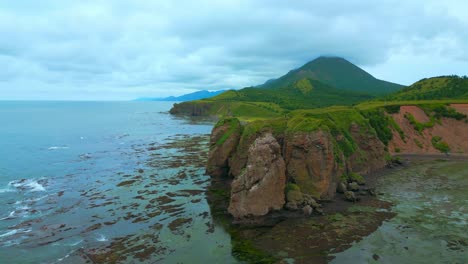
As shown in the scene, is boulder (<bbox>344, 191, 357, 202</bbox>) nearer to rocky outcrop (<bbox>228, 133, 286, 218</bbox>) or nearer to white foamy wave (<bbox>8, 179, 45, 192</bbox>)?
rocky outcrop (<bbox>228, 133, 286, 218</bbox>)

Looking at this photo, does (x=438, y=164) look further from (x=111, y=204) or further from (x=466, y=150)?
(x=111, y=204)

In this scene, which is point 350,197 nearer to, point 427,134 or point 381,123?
point 381,123

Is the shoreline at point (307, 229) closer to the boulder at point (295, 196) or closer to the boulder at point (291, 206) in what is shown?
the boulder at point (291, 206)

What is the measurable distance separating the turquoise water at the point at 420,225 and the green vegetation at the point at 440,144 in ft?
80.3

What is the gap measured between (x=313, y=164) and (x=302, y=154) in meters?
2.09

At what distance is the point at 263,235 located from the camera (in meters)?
32.9

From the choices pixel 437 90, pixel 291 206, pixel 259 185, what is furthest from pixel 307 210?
pixel 437 90

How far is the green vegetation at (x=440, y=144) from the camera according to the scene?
7776 centimetres

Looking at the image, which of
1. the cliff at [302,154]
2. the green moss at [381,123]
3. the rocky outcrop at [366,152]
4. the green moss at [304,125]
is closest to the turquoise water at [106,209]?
the cliff at [302,154]

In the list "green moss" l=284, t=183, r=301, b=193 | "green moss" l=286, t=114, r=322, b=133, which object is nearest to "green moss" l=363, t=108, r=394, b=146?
"green moss" l=286, t=114, r=322, b=133

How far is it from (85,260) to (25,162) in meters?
53.2

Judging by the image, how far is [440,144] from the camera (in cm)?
7938

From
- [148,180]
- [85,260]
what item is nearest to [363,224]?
[85,260]

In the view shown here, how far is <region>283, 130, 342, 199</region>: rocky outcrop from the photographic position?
4331 centimetres
